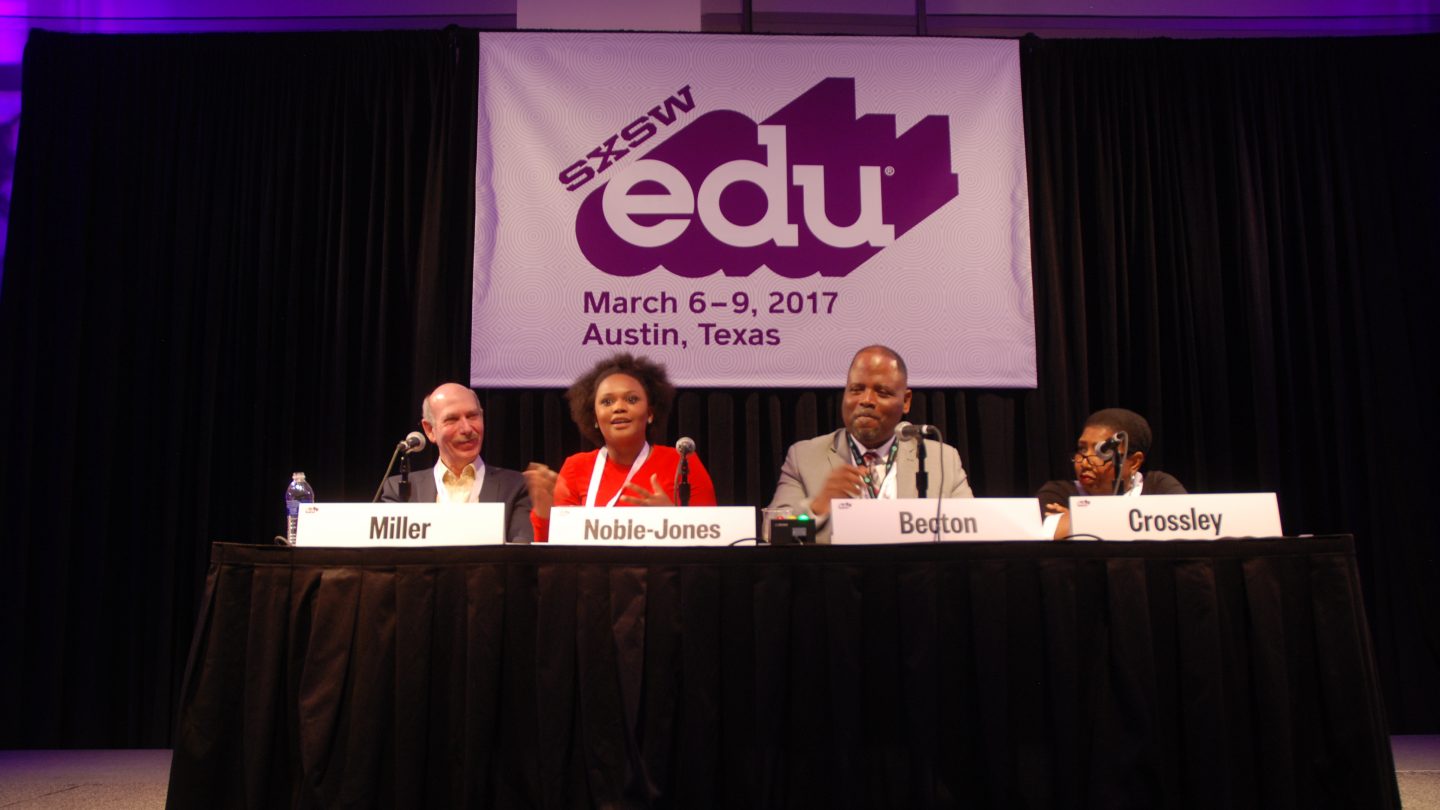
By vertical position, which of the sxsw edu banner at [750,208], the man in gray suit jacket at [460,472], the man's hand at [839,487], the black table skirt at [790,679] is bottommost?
the black table skirt at [790,679]

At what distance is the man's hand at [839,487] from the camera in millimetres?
2814

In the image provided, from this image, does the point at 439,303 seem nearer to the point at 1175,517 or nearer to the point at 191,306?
the point at 191,306

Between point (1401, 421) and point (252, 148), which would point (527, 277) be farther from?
point (1401, 421)

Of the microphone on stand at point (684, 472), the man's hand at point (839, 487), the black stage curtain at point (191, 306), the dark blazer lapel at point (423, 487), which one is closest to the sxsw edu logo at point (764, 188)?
the black stage curtain at point (191, 306)

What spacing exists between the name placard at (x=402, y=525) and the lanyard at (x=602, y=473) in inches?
41.8

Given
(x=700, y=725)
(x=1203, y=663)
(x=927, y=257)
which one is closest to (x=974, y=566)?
(x=1203, y=663)

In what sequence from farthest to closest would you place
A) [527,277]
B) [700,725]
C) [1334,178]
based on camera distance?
[1334,178], [527,277], [700,725]

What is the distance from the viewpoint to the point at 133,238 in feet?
15.3

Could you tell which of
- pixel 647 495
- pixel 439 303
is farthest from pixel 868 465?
pixel 439 303

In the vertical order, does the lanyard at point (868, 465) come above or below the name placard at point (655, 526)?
above

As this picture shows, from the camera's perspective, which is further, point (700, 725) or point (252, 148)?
point (252, 148)

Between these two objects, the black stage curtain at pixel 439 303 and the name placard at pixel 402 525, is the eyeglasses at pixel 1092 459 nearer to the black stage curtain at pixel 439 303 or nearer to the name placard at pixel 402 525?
the black stage curtain at pixel 439 303

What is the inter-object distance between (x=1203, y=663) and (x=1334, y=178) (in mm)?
3622

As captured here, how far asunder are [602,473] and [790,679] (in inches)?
57.9
